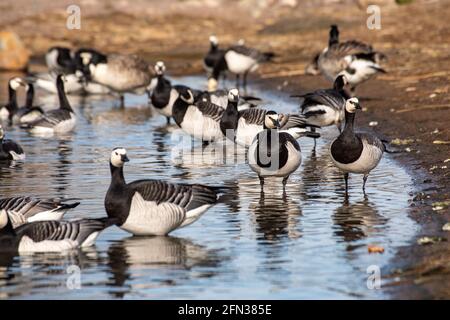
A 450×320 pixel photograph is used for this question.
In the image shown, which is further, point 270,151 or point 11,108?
point 11,108

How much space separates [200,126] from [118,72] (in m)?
7.90

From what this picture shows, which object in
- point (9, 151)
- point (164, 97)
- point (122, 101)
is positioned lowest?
point (9, 151)

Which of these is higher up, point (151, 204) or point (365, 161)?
point (365, 161)

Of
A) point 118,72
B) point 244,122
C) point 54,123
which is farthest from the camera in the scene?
point 118,72

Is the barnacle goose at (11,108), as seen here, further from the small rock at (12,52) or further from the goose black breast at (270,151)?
the small rock at (12,52)

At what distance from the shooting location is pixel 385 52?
30.5 m

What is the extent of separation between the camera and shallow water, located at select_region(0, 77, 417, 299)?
32.2ft

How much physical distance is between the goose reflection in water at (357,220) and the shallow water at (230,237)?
0.01 m

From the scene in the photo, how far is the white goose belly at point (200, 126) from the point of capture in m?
19.0

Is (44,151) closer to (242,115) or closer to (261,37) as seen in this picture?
(242,115)

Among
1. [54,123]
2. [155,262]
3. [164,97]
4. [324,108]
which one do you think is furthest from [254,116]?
[155,262]

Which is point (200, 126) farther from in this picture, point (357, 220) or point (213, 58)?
point (213, 58)

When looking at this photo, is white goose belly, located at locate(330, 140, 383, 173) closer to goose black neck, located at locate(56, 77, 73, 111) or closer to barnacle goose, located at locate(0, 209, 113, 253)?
barnacle goose, located at locate(0, 209, 113, 253)
